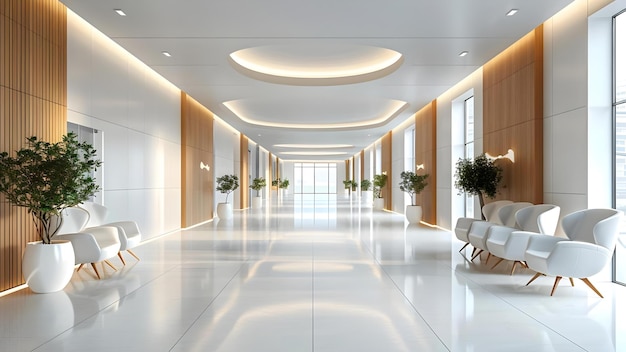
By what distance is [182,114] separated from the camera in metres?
13.6

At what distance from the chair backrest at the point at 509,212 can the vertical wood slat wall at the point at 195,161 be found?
8743 millimetres

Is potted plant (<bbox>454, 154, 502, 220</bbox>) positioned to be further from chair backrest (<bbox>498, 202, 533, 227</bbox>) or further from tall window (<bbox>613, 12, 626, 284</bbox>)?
tall window (<bbox>613, 12, 626, 284</bbox>)

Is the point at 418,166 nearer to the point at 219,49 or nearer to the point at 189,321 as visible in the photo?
the point at 219,49

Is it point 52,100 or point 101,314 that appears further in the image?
point 52,100

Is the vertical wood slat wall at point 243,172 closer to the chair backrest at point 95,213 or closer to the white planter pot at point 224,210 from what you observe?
the white planter pot at point 224,210

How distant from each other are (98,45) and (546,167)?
7975mm

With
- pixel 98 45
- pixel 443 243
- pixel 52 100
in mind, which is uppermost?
pixel 98 45

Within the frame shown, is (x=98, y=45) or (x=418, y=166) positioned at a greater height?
(x=98, y=45)

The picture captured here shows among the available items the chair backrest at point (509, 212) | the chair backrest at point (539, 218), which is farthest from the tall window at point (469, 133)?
the chair backrest at point (539, 218)

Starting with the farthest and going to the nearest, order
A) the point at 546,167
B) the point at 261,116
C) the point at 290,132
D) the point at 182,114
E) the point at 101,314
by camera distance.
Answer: the point at 290,132, the point at 261,116, the point at 182,114, the point at 546,167, the point at 101,314

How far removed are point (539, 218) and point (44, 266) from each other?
6.59m

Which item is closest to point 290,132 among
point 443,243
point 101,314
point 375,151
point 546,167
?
point 375,151

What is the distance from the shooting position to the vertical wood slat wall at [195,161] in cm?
1383

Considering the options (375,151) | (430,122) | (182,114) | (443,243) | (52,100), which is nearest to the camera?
(52,100)
